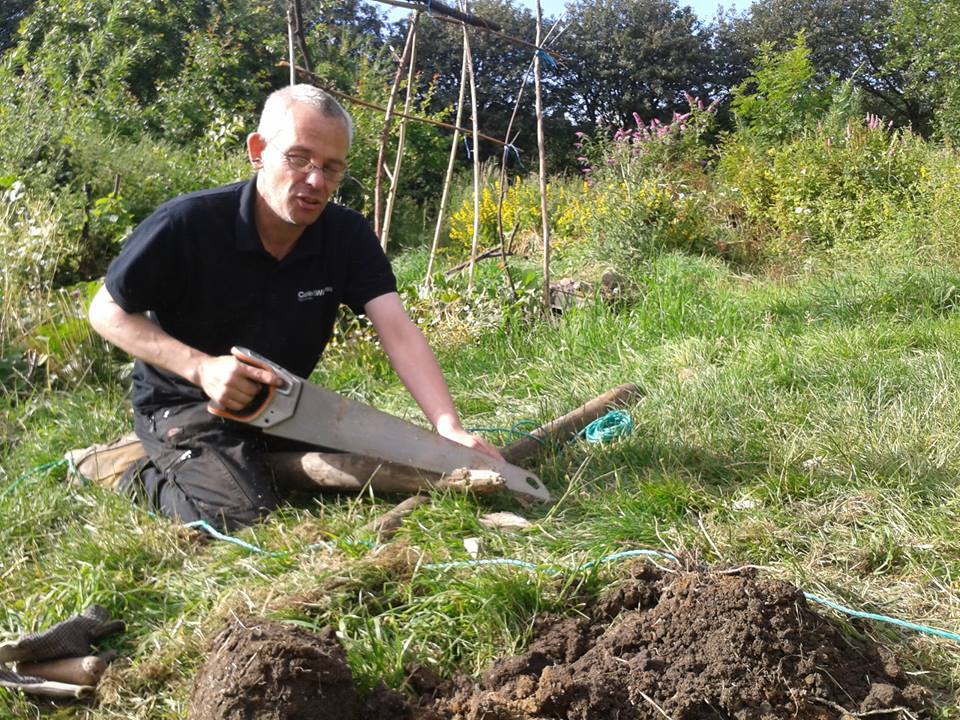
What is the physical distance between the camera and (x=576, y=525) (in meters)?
3.36

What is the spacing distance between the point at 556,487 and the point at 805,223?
21.1 ft

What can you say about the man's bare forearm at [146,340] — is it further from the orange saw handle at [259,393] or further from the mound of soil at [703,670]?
the mound of soil at [703,670]

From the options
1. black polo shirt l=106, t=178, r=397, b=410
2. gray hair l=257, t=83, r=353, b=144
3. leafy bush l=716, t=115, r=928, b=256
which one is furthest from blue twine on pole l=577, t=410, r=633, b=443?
leafy bush l=716, t=115, r=928, b=256

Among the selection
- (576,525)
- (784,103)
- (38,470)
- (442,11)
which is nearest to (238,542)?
(576,525)

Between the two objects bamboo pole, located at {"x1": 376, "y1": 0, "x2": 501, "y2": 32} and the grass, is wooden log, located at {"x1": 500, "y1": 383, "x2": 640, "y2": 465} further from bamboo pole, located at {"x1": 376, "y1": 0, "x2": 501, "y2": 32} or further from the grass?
bamboo pole, located at {"x1": 376, "y1": 0, "x2": 501, "y2": 32}

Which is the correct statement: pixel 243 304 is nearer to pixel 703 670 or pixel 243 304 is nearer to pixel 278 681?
pixel 278 681

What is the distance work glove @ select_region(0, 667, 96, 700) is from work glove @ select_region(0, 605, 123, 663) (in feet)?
0.18

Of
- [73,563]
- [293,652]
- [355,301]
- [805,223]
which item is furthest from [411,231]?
[293,652]

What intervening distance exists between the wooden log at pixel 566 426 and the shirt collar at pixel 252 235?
4.04 ft

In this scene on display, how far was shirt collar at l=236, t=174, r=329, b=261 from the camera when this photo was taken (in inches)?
154

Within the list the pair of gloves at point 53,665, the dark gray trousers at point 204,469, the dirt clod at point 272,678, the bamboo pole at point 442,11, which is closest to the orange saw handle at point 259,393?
the dark gray trousers at point 204,469

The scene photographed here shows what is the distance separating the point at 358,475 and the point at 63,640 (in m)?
1.25

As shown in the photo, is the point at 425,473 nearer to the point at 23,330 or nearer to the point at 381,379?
the point at 381,379

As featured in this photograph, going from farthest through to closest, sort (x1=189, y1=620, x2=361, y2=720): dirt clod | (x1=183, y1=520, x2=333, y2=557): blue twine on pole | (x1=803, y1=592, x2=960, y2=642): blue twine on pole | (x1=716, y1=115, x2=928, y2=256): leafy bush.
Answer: (x1=716, y1=115, x2=928, y2=256): leafy bush
(x1=183, y1=520, x2=333, y2=557): blue twine on pole
(x1=803, y1=592, x2=960, y2=642): blue twine on pole
(x1=189, y1=620, x2=361, y2=720): dirt clod
